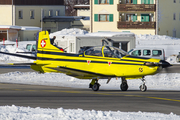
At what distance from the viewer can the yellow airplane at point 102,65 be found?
53.8 ft

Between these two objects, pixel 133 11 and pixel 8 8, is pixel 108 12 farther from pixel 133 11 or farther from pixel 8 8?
pixel 8 8

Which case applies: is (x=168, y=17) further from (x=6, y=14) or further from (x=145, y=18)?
(x=6, y=14)

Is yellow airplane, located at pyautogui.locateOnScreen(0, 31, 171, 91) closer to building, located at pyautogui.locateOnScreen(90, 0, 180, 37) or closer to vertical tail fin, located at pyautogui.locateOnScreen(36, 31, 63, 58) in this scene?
vertical tail fin, located at pyautogui.locateOnScreen(36, 31, 63, 58)

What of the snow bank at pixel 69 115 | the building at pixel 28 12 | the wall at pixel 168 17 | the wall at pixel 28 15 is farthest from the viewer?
the wall at pixel 28 15

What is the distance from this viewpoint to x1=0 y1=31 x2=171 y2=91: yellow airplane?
16.4m

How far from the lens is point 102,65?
17219 mm

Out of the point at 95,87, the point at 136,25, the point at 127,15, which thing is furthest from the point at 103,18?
the point at 95,87

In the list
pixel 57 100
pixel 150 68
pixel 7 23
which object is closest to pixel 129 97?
pixel 150 68

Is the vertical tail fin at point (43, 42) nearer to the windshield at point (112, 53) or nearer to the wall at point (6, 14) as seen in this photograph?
the windshield at point (112, 53)

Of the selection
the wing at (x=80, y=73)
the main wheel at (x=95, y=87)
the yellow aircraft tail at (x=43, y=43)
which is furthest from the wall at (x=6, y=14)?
the main wheel at (x=95, y=87)

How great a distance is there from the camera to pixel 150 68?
53.2ft

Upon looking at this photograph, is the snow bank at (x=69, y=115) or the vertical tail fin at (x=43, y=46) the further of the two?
the vertical tail fin at (x=43, y=46)

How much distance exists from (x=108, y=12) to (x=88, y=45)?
17.5 metres

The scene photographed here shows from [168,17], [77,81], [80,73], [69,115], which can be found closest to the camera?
[69,115]
